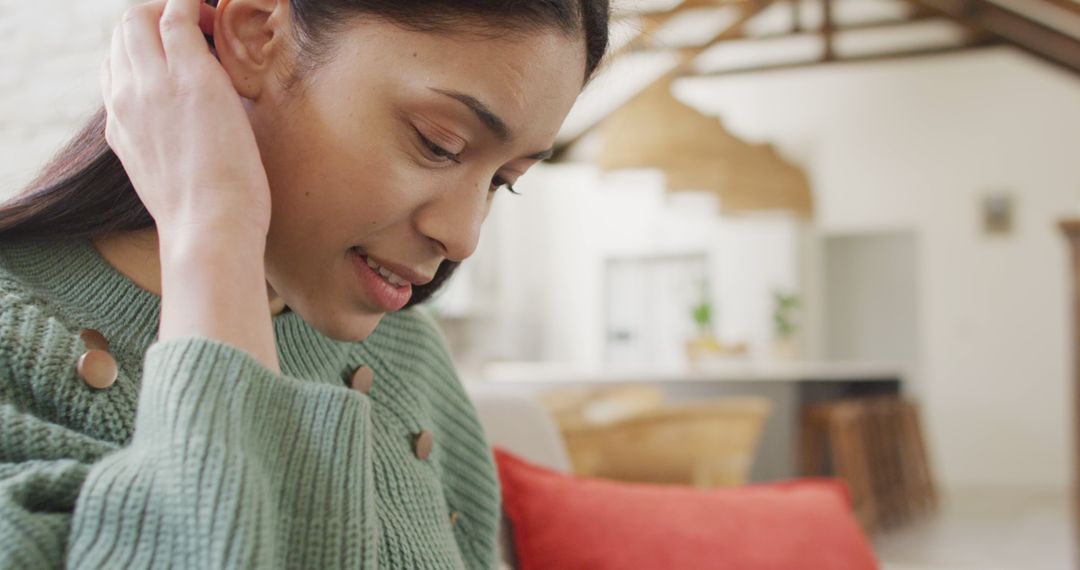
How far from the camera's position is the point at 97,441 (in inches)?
26.8

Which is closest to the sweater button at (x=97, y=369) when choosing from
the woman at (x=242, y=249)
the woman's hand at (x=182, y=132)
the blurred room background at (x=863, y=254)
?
the woman at (x=242, y=249)

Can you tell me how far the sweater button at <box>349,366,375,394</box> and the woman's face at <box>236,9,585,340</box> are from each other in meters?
0.16

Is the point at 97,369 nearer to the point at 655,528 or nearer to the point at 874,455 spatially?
the point at 655,528

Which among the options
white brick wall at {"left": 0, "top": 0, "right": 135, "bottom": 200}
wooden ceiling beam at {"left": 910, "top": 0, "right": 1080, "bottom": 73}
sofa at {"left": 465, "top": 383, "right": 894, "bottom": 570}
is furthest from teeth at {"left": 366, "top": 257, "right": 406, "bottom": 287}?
wooden ceiling beam at {"left": 910, "top": 0, "right": 1080, "bottom": 73}

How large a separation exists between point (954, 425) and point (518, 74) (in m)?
8.45

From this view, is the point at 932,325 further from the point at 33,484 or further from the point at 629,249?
the point at 33,484

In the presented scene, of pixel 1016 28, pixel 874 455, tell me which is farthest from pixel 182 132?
pixel 1016 28

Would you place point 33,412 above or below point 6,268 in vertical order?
below

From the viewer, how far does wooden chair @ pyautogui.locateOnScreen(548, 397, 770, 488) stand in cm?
308

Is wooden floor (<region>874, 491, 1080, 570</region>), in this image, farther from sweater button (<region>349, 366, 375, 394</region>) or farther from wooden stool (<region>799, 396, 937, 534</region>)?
sweater button (<region>349, 366, 375, 394</region>)

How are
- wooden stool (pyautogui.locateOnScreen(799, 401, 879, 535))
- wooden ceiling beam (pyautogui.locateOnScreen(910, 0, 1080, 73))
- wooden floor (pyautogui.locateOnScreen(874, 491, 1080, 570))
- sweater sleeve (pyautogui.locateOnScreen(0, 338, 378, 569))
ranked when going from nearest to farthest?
sweater sleeve (pyautogui.locateOnScreen(0, 338, 378, 569)), wooden floor (pyautogui.locateOnScreen(874, 491, 1080, 570)), wooden stool (pyautogui.locateOnScreen(799, 401, 879, 535)), wooden ceiling beam (pyautogui.locateOnScreen(910, 0, 1080, 73))

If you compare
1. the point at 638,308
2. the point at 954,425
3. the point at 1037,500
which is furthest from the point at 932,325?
the point at 638,308

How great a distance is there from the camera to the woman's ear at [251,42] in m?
0.75

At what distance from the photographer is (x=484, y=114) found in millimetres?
729
